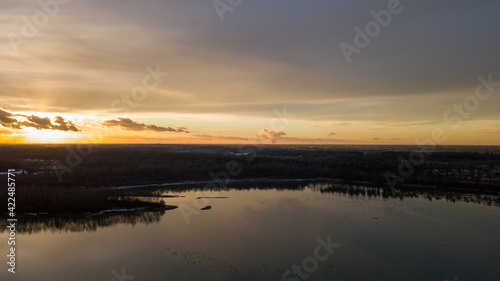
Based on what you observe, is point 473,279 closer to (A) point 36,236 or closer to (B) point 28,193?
(A) point 36,236

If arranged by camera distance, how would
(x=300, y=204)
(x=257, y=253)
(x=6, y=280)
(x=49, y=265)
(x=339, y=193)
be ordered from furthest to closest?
(x=339, y=193)
(x=300, y=204)
(x=257, y=253)
(x=49, y=265)
(x=6, y=280)

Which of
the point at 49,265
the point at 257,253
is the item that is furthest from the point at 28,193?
the point at 257,253

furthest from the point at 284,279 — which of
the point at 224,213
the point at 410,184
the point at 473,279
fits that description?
the point at 410,184

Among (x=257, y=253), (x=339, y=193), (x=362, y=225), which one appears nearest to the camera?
(x=257, y=253)

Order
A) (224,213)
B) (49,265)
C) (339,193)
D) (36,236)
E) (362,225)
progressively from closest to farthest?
(49,265), (36,236), (362,225), (224,213), (339,193)

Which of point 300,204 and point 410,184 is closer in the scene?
point 300,204

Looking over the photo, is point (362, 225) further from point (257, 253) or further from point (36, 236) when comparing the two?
point (36, 236)
